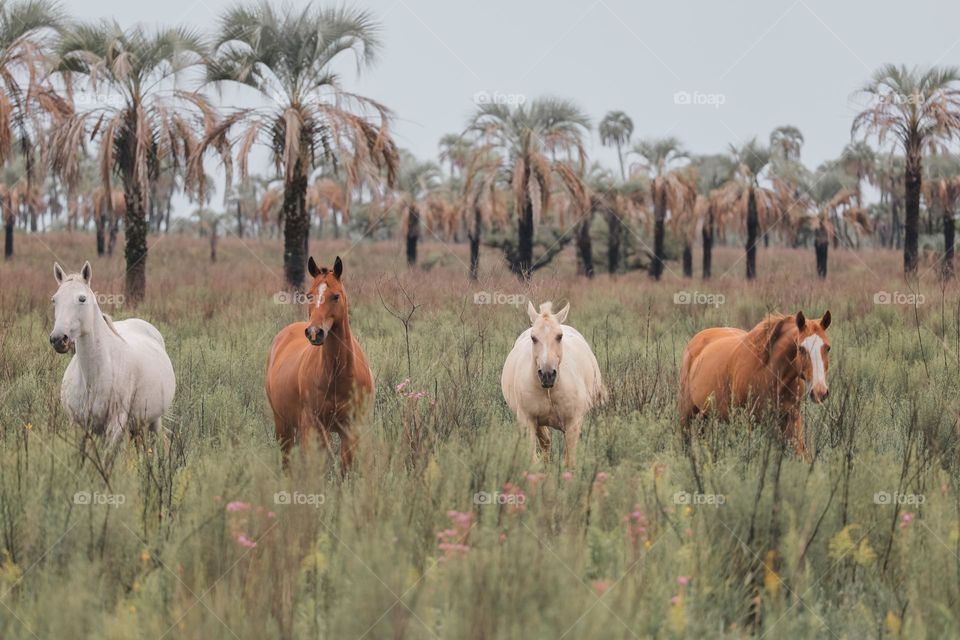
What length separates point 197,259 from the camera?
44406mm

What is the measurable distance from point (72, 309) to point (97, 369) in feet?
1.59

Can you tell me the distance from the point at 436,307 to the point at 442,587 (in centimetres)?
1266

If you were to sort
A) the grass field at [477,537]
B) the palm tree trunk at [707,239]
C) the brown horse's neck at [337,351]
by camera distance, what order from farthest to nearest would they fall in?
the palm tree trunk at [707,239], the brown horse's neck at [337,351], the grass field at [477,537]

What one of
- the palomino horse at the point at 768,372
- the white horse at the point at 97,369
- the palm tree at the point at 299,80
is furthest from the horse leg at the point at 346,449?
the palm tree at the point at 299,80

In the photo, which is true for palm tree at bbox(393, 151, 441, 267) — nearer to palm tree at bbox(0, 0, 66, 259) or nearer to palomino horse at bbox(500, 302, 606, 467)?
palm tree at bbox(0, 0, 66, 259)

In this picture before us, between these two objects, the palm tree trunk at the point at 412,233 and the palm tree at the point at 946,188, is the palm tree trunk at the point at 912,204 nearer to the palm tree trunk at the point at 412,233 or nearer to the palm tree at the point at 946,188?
the palm tree at the point at 946,188

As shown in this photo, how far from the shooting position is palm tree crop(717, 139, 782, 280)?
3656cm

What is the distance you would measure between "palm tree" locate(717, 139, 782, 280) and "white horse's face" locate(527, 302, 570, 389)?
31495mm

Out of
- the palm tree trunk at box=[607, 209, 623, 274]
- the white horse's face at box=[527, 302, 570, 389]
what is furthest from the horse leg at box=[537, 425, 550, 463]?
the palm tree trunk at box=[607, 209, 623, 274]

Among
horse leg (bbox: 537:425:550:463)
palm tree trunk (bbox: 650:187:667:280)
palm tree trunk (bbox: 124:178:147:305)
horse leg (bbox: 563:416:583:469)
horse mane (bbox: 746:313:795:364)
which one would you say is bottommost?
horse leg (bbox: 537:425:550:463)

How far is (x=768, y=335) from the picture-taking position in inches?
246

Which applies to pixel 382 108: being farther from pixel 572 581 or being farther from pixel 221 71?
pixel 572 581

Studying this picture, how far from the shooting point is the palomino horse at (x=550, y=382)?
5973mm

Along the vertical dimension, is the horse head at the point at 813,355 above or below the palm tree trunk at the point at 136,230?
below
